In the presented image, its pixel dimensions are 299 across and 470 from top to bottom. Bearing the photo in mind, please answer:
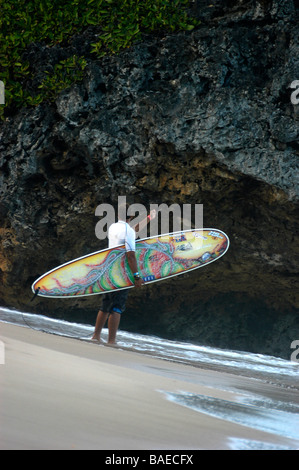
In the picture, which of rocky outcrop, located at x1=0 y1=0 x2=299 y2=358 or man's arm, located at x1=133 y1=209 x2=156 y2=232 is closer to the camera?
rocky outcrop, located at x1=0 y1=0 x2=299 y2=358

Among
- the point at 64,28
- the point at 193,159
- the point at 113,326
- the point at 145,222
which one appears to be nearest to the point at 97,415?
the point at 113,326

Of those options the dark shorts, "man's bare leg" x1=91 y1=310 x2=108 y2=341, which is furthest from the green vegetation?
"man's bare leg" x1=91 y1=310 x2=108 y2=341

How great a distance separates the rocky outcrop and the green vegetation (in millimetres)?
201

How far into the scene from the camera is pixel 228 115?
19.9ft

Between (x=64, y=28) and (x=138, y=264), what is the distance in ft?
11.7

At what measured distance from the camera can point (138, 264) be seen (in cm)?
642

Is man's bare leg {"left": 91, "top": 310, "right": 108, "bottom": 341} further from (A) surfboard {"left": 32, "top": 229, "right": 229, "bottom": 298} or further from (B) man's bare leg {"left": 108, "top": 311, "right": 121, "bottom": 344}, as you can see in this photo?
(A) surfboard {"left": 32, "top": 229, "right": 229, "bottom": 298}

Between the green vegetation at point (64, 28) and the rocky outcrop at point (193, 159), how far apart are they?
201 millimetres

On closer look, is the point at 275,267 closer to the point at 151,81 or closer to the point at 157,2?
the point at 151,81

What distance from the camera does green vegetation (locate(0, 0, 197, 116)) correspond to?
669cm

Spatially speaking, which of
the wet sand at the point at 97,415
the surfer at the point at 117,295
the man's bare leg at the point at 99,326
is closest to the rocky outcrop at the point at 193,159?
the surfer at the point at 117,295

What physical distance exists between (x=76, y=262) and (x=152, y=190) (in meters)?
1.39

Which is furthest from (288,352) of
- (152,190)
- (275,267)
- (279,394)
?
(279,394)

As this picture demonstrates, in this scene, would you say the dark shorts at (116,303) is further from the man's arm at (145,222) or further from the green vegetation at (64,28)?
the green vegetation at (64,28)
